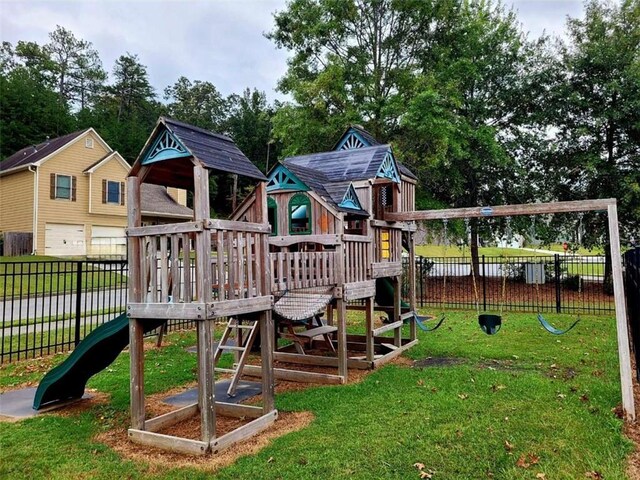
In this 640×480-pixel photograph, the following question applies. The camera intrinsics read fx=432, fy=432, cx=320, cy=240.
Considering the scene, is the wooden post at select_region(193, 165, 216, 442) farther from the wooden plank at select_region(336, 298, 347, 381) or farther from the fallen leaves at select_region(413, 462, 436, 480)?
the wooden plank at select_region(336, 298, 347, 381)

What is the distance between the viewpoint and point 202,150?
491 cm

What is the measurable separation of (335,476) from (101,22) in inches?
421

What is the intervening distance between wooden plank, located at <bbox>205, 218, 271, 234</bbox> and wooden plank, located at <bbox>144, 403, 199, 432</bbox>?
7.99 feet

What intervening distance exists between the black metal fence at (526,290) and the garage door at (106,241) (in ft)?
62.4

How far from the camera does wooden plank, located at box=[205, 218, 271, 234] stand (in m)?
4.65

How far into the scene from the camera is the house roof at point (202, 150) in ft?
15.8

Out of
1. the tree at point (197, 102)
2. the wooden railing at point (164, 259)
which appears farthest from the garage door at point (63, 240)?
the tree at point (197, 102)

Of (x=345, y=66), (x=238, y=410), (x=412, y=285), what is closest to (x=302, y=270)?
(x=238, y=410)

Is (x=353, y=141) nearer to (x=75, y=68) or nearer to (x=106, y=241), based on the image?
(x=106, y=241)

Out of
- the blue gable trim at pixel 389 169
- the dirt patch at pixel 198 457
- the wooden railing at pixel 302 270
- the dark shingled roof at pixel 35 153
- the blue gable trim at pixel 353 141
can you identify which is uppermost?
the dark shingled roof at pixel 35 153

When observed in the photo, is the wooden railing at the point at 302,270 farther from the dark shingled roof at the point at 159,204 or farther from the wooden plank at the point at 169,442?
the dark shingled roof at the point at 159,204

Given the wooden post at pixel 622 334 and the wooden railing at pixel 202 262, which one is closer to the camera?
the wooden railing at pixel 202 262

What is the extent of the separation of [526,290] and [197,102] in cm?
4892

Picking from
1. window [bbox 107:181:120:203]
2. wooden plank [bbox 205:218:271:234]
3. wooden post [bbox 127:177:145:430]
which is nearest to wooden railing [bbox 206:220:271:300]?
wooden plank [bbox 205:218:271:234]
